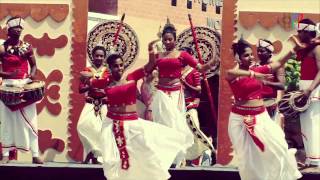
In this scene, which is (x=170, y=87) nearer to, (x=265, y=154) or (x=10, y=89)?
(x=265, y=154)

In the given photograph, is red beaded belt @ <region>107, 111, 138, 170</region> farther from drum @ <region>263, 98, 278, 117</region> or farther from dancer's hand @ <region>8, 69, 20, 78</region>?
drum @ <region>263, 98, 278, 117</region>

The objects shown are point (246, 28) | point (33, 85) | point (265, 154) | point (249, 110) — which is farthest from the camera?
point (246, 28)

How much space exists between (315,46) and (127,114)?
Result: 6.87 feet

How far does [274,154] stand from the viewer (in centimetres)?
722

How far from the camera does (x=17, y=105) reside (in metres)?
8.42

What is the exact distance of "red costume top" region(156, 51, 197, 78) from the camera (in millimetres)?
8266

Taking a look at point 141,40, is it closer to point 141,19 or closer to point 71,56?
point 141,19

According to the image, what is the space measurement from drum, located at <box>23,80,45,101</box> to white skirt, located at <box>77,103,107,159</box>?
798 millimetres

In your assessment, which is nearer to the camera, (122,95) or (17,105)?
(122,95)

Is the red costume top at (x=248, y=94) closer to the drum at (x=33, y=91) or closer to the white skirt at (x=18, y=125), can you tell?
the drum at (x=33, y=91)

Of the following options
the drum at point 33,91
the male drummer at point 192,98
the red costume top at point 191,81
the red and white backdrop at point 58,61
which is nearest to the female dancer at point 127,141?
the drum at point 33,91

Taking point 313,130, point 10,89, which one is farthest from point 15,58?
point 313,130

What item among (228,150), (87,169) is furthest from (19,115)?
(228,150)

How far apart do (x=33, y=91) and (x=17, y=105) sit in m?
0.23
